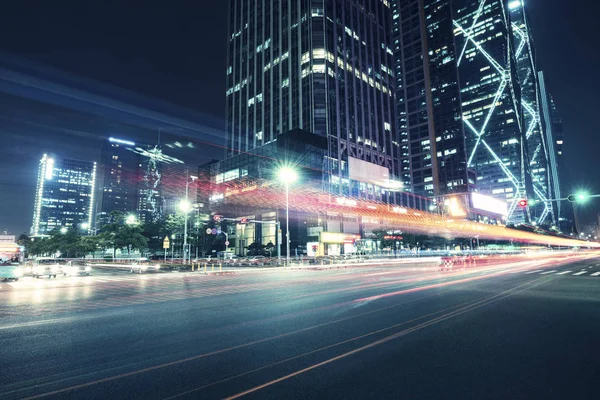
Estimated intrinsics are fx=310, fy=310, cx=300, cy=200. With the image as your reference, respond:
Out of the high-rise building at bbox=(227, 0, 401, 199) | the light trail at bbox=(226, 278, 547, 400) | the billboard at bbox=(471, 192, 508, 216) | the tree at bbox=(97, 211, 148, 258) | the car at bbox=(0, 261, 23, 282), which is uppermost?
the high-rise building at bbox=(227, 0, 401, 199)

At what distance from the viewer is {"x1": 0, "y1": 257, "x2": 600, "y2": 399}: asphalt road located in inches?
181

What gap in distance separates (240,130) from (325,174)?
4204 centimetres

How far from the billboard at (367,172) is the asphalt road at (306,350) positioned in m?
81.2

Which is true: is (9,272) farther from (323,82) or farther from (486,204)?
(486,204)

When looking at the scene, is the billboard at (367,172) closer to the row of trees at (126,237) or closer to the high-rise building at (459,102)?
the row of trees at (126,237)

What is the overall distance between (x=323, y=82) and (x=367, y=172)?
2990 cm

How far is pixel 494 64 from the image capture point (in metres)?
174

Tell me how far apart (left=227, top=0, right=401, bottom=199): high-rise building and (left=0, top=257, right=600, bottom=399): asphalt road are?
239 feet

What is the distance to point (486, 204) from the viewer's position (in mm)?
121875

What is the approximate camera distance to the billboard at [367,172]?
91688 mm

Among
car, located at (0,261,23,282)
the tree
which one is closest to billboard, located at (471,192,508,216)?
the tree

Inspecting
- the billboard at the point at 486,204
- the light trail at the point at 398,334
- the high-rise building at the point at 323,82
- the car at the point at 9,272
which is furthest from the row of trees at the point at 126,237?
the billboard at the point at 486,204

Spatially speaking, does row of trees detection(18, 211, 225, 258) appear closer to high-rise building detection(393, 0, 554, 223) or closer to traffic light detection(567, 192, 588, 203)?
traffic light detection(567, 192, 588, 203)

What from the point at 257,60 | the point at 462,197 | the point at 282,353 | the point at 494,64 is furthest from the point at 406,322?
the point at 494,64
